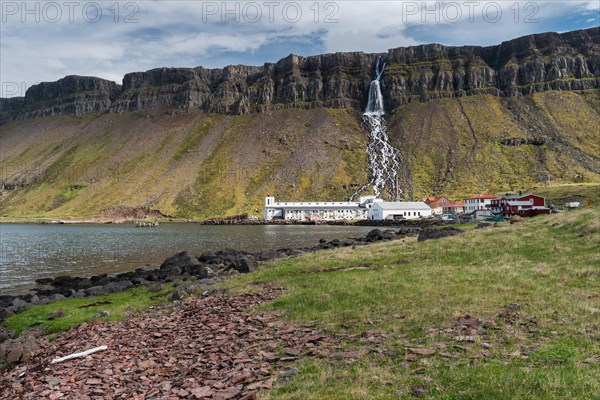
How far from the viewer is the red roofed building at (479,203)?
4633 inches

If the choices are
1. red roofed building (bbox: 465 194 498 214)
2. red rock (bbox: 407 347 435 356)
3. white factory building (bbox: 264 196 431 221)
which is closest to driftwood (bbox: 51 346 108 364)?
red rock (bbox: 407 347 435 356)

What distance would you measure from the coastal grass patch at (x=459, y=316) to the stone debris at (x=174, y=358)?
39.5 inches

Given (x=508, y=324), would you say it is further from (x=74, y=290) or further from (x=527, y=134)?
(x=527, y=134)

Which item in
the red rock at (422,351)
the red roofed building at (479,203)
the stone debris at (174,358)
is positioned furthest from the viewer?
the red roofed building at (479,203)

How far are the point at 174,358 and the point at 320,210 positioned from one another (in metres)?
141

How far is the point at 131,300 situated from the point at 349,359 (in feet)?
65.8

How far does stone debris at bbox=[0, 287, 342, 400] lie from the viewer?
10.9 m

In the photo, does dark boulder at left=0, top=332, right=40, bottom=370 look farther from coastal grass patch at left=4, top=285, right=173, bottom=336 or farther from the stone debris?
coastal grass patch at left=4, top=285, right=173, bottom=336

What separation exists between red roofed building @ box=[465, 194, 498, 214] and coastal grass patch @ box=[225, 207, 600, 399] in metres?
95.0

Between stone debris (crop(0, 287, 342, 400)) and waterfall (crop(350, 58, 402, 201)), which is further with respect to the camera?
waterfall (crop(350, 58, 402, 201))

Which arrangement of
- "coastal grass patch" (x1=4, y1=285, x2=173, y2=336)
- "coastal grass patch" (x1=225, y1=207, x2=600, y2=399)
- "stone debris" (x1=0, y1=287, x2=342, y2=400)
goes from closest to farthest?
"coastal grass patch" (x1=225, y1=207, x2=600, y2=399) < "stone debris" (x1=0, y1=287, x2=342, y2=400) < "coastal grass patch" (x1=4, y1=285, x2=173, y2=336)

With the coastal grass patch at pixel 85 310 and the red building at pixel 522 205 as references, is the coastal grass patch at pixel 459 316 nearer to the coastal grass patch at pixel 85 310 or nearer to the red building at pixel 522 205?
the coastal grass patch at pixel 85 310

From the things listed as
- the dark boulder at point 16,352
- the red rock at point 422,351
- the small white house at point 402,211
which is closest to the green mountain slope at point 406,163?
the small white house at point 402,211

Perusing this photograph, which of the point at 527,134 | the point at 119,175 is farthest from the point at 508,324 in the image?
the point at 119,175
